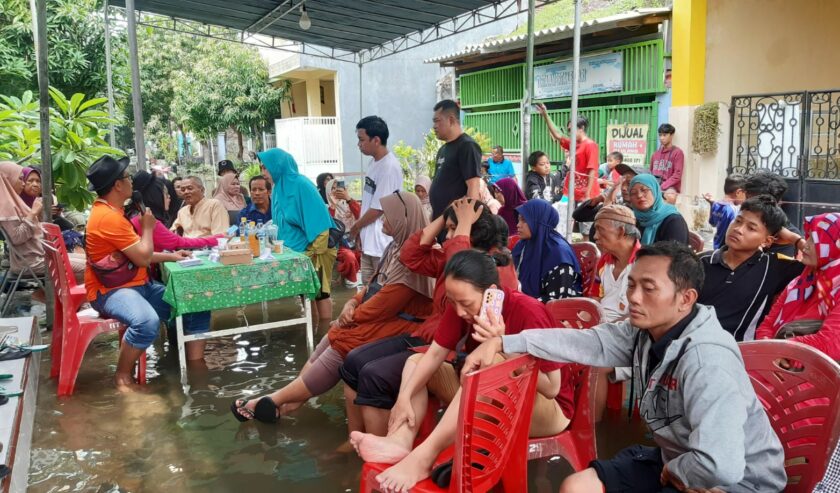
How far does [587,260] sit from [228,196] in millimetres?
4632

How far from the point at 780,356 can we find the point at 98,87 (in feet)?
49.3

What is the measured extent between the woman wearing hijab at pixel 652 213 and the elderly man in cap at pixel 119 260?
10.5 ft

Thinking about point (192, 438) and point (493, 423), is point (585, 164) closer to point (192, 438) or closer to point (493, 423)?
point (192, 438)

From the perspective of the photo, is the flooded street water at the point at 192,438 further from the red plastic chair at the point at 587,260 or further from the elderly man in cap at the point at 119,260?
the red plastic chair at the point at 587,260

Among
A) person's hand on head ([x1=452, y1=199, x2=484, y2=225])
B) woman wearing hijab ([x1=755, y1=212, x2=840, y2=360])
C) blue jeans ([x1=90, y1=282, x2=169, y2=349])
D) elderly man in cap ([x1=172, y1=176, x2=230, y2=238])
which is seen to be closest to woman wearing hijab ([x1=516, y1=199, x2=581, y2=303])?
person's hand on head ([x1=452, y1=199, x2=484, y2=225])

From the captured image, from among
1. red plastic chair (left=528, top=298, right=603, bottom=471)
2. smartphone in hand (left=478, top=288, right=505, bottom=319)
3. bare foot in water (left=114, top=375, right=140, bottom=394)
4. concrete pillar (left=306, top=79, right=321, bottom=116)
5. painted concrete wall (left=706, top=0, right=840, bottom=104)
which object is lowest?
bare foot in water (left=114, top=375, right=140, bottom=394)

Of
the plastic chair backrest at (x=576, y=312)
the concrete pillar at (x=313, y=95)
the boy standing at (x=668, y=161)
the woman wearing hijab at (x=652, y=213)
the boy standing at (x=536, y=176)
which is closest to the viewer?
the plastic chair backrest at (x=576, y=312)

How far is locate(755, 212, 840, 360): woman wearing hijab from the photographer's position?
2.41m

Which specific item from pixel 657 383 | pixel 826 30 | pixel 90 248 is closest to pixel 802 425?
pixel 657 383

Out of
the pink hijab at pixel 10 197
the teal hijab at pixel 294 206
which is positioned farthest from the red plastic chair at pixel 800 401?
the pink hijab at pixel 10 197

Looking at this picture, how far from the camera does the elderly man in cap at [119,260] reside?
4.16 meters

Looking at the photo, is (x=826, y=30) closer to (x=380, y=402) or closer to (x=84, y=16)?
(x=380, y=402)

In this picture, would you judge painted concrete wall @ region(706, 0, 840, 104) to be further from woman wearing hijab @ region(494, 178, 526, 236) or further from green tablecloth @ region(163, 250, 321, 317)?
green tablecloth @ region(163, 250, 321, 317)

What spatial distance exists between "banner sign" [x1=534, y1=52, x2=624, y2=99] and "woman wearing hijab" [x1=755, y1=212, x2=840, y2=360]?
806cm
